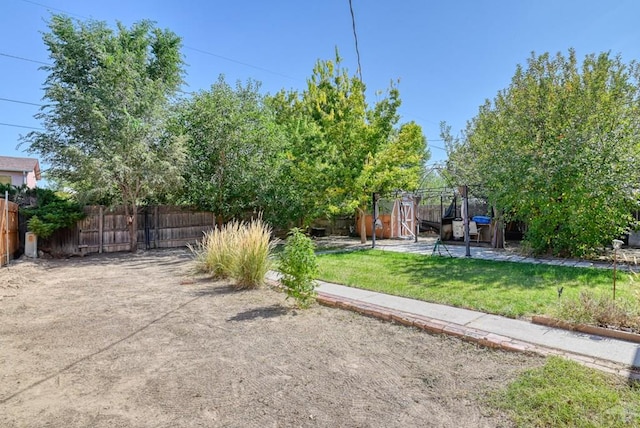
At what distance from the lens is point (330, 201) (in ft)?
40.7

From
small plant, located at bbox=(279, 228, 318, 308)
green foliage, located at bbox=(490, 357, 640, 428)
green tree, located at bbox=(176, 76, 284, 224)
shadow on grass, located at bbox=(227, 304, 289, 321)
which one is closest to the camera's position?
green foliage, located at bbox=(490, 357, 640, 428)

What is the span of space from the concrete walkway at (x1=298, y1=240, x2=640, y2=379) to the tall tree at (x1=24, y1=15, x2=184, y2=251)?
7.92m

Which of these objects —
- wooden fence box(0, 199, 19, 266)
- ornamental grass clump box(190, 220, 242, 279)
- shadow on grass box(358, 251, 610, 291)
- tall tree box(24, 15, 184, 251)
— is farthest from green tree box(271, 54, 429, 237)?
wooden fence box(0, 199, 19, 266)

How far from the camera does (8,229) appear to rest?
8.64 m

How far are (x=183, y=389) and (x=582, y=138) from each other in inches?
391

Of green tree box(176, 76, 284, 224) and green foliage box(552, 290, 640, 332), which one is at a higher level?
green tree box(176, 76, 284, 224)

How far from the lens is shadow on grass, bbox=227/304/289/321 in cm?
457

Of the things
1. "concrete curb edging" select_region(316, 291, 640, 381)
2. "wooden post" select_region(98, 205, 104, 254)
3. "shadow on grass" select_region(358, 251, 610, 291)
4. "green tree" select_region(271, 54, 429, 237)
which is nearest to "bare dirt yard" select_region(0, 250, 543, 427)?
"concrete curb edging" select_region(316, 291, 640, 381)

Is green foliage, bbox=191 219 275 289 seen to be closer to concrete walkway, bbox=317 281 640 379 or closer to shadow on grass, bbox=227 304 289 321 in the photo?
shadow on grass, bbox=227 304 289 321

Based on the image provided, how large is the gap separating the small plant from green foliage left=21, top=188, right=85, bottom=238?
832 centimetres

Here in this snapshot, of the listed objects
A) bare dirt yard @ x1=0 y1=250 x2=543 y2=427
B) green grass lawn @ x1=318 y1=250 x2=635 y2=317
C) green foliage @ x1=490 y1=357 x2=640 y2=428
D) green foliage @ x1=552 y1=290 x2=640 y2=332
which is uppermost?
green foliage @ x1=552 y1=290 x2=640 y2=332

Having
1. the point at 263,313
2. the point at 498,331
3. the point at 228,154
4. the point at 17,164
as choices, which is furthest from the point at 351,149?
the point at 17,164

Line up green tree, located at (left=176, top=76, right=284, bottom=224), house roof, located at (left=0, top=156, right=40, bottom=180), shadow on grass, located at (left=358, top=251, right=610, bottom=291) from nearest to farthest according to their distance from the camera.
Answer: shadow on grass, located at (left=358, top=251, right=610, bottom=291) < green tree, located at (left=176, top=76, right=284, bottom=224) < house roof, located at (left=0, top=156, right=40, bottom=180)

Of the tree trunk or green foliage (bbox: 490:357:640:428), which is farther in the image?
the tree trunk
